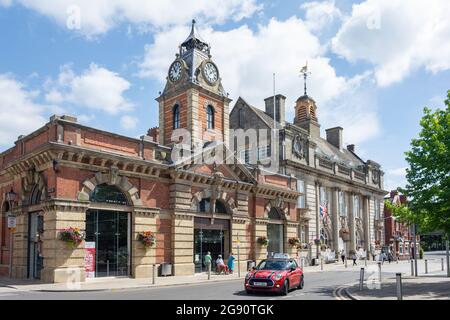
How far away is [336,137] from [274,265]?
45333mm

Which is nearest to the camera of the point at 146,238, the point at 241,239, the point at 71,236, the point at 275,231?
the point at 71,236

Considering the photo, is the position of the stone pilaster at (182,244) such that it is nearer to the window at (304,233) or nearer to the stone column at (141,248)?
the stone column at (141,248)

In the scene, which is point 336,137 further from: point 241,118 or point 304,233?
point 304,233

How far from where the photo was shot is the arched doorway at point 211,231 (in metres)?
29.5

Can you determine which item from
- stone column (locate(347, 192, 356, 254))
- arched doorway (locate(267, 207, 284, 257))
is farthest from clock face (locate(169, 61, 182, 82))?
stone column (locate(347, 192, 356, 254))

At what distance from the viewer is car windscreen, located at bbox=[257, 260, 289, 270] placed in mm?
18797

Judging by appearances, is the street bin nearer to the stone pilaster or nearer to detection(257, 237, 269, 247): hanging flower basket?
the stone pilaster

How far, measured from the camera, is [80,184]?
23.1 meters

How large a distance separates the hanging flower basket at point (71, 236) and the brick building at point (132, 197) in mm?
261

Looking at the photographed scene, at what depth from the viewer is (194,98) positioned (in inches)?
1362

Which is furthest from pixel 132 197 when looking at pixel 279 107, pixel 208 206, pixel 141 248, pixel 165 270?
pixel 279 107

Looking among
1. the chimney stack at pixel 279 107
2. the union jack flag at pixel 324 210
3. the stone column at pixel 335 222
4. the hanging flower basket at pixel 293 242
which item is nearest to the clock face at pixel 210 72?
the chimney stack at pixel 279 107
